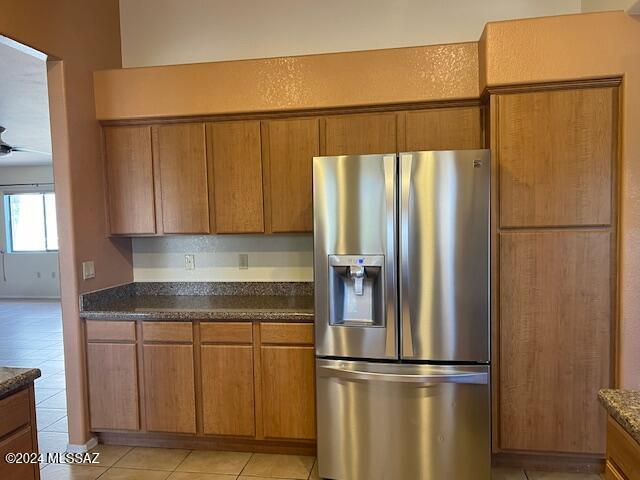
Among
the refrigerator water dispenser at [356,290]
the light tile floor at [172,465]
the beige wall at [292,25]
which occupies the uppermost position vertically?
the beige wall at [292,25]

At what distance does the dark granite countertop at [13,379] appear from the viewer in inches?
53.2

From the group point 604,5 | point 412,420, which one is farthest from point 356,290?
point 604,5

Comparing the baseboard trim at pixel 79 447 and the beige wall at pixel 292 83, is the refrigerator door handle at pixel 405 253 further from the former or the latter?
the baseboard trim at pixel 79 447

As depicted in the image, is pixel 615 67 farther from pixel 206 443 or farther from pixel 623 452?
pixel 206 443

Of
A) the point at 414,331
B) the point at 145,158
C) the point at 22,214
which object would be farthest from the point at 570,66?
the point at 22,214

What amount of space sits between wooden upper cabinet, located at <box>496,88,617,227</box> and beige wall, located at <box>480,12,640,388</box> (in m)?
0.07

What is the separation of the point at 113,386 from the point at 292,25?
8.77 feet

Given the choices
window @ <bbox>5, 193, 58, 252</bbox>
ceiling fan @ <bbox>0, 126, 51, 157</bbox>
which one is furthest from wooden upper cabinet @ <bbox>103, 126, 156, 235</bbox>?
window @ <bbox>5, 193, 58, 252</bbox>

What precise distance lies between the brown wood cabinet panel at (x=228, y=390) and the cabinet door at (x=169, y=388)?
0.09 metres

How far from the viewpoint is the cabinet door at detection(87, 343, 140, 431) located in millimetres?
2699

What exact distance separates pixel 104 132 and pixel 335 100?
160cm

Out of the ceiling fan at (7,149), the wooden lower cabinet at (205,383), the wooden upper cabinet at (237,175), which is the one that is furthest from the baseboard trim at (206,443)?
the ceiling fan at (7,149)

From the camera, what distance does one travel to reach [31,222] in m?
8.55

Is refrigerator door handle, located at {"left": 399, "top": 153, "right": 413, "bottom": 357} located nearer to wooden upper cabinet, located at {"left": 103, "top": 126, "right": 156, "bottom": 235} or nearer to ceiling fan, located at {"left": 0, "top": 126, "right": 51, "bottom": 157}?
wooden upper cabinet, located at {"left": 103, "top": 126, "right": 156, "bottom": 235}
